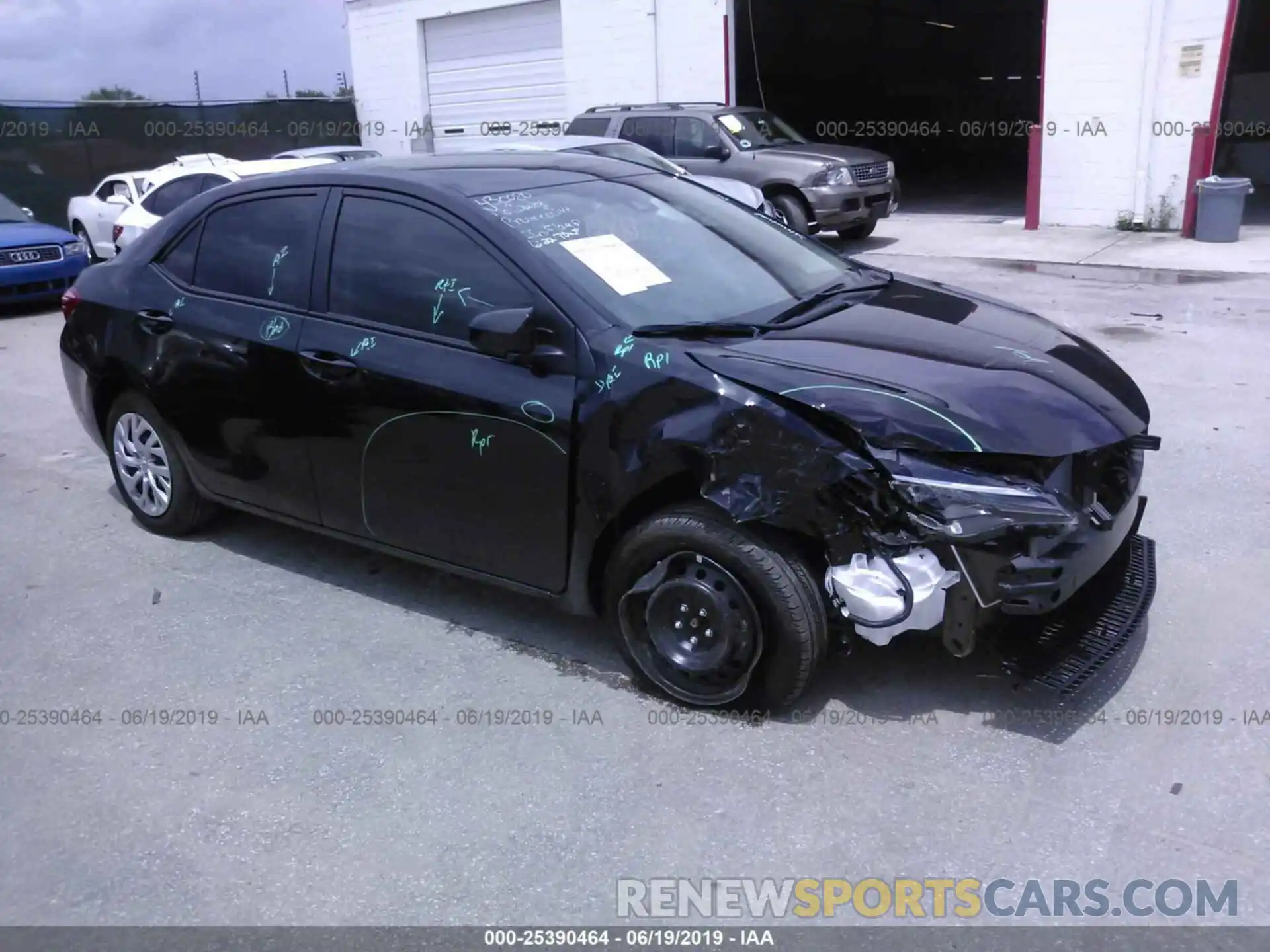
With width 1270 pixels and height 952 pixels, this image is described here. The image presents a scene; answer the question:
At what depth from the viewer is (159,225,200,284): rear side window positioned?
5129 mm

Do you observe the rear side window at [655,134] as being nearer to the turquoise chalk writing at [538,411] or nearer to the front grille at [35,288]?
the front grille at [35,288]

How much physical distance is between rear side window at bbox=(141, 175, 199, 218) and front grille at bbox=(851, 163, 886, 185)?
771 centimetres

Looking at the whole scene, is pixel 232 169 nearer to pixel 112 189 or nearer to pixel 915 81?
pixel 112 189

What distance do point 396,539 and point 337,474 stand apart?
14.1 inches

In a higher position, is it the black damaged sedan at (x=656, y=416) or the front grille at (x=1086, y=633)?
the black damaged sedan at (x=656, y=416)

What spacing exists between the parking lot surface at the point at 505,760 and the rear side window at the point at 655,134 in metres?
10.7

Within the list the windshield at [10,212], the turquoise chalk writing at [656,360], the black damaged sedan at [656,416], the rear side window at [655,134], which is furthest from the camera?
the rear side window at [655,134]

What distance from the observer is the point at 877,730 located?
373 centimetres

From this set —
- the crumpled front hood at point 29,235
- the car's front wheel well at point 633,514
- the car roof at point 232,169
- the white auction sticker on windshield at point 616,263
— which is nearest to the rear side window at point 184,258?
the white auction sticker on windshield at point 616,263

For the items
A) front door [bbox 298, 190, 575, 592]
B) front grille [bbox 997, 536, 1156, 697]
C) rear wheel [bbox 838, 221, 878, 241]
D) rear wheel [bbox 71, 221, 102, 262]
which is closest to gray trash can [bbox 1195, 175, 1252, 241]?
rear wheel [bbox 838, 221, 878, 241]

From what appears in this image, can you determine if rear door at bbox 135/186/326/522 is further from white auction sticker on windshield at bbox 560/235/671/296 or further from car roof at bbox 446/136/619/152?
car roof at bbox 446/136/619/152

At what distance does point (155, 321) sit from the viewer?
5.12 meters

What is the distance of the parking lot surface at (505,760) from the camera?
313cm

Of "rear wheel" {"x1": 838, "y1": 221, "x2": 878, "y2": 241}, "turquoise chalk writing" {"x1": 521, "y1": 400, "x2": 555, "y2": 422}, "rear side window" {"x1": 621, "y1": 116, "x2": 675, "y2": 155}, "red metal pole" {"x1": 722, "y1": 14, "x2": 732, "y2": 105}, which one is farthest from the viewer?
"red metal pole" {"x1": 722, "y1": 14, "x2": 732, "y2": 105}
